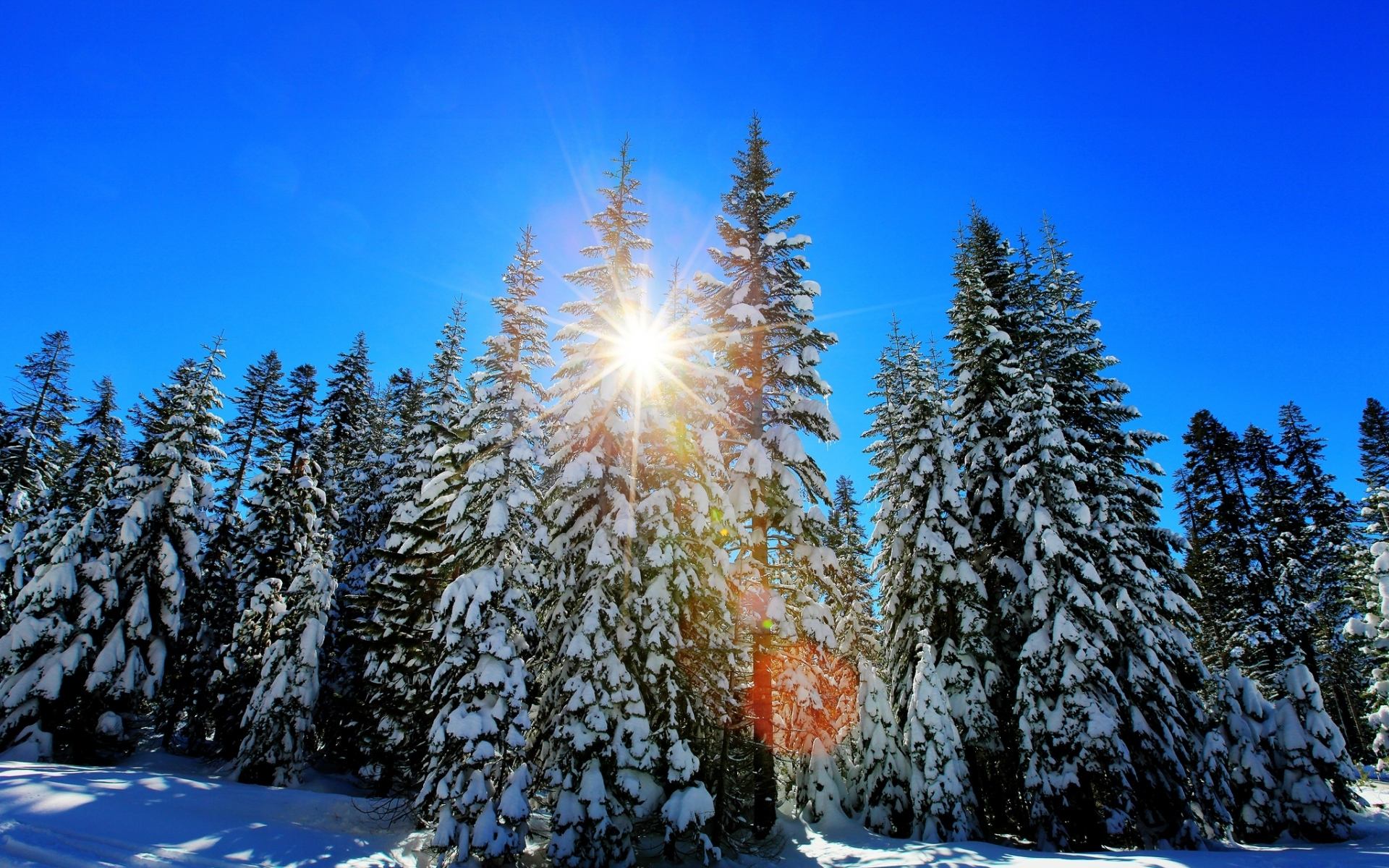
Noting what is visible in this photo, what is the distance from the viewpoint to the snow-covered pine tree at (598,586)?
1341 cm

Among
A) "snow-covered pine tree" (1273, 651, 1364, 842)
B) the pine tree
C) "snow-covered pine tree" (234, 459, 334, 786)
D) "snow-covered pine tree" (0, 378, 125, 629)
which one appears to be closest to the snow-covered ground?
"snow-covered pine tree" (1273, 651, 1364, 842)

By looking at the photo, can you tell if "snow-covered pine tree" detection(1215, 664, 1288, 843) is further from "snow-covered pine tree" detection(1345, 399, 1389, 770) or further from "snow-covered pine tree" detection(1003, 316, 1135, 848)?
"snow-covered pine tree" detection(1345, 399, 1389, 770)

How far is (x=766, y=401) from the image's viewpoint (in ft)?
63.1

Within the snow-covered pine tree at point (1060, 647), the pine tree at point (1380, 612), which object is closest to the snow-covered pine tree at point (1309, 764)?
the pine tree at point (1380, 612)

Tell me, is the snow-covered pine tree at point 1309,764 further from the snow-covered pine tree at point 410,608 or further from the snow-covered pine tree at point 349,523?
the snow-covered pine tree at point 349,523

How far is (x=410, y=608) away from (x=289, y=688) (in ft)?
25.9

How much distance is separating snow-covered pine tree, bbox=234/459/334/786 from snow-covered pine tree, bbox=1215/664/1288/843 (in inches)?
1258

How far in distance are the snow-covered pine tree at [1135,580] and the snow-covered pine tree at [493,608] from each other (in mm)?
15731

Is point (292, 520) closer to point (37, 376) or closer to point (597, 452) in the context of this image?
point (597, 452)

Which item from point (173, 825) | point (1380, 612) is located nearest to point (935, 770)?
point (173, 825)

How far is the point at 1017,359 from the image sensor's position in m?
21.6

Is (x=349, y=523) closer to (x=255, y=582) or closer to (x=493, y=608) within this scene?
(x=255, y=582)

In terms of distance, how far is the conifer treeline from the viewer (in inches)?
591

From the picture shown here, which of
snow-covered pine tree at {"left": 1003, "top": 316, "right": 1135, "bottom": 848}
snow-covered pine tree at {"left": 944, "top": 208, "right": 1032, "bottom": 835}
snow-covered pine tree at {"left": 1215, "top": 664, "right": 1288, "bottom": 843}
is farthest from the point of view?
snow-covered pine tree at {"left": 1215, "top": 664, "right": 1288, "bottom": 843}
